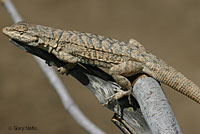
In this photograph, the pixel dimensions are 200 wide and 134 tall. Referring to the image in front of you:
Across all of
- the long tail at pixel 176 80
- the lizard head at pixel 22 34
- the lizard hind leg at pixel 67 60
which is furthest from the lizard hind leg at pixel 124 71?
the lizard head at pixel 22 34

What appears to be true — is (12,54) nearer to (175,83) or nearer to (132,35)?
(132,35)

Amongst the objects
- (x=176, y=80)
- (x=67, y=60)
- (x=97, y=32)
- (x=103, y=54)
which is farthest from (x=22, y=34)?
(x=97, y=32)

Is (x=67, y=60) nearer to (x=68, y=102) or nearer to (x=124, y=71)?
(x=124, y=71)

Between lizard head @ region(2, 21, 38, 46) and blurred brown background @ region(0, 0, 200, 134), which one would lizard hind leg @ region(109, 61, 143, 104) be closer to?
lizard head @ region(2, 21, 38, 46)

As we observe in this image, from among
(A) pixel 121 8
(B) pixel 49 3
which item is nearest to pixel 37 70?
(B) pixel 49 3

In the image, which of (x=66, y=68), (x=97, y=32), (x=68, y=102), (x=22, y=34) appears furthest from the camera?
(x=97, y=32)

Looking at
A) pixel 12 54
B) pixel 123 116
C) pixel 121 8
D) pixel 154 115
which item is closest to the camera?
pixel 154 115

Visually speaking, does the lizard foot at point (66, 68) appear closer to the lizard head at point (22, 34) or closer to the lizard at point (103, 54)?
the lizard at point (103, 54)
